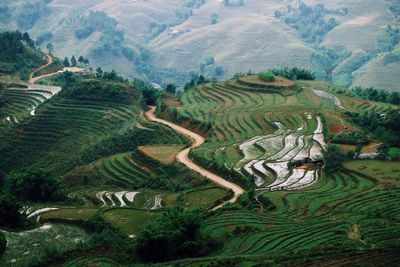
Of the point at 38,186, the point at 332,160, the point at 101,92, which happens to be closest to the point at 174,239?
the point at 332,160

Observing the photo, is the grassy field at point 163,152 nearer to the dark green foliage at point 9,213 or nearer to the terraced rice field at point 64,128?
the terraced rice field at point 64,128

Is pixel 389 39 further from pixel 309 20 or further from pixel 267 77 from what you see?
pixel 267 77

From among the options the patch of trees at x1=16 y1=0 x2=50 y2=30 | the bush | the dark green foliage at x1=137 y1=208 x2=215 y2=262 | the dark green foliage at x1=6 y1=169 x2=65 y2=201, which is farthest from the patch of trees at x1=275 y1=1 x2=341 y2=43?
the dark green foliage at x1=137 y1=208 x2=215 y2=262

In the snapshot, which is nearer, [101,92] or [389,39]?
[101,92]

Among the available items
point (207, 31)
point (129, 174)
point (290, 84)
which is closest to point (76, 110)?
point (129, 174)

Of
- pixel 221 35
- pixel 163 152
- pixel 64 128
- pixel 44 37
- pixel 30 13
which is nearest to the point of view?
pixel 163 152

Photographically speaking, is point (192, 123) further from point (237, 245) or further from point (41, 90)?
point (237, 245)

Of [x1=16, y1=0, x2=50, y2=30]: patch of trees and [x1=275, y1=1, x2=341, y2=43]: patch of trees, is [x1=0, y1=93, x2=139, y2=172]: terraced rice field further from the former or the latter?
[x1=16, y1=0, x2=50, y2=30]: patch of trees
